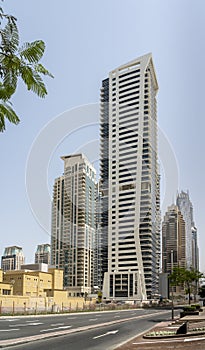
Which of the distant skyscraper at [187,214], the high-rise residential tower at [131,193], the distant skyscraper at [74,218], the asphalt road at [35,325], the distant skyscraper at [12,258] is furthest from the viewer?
the distant skyscraper at [12,258]

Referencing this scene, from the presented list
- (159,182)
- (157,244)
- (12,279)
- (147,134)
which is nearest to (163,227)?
(157,244)

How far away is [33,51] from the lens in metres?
7.31

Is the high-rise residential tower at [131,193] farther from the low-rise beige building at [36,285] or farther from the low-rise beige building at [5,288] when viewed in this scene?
the low-rise beige building at [5,288]

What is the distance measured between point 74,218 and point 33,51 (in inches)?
3609

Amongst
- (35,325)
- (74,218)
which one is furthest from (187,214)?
(35,325)

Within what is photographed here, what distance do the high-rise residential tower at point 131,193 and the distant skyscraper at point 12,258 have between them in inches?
1946

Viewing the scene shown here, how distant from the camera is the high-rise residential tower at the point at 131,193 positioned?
486 ft

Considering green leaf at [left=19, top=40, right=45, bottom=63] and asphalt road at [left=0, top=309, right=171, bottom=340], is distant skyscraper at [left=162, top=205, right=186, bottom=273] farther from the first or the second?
green leaf at [left=19, top=40, right=45, bottom=63]

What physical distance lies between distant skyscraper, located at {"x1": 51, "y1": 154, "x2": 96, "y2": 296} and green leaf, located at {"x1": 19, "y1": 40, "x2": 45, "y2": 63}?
73.8 meters

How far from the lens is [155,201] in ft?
498

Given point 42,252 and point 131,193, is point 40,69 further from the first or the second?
point 42,252

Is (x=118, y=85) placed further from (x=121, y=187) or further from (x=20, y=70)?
(x=20, y=70)

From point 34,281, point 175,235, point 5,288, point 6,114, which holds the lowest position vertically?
point 5,288

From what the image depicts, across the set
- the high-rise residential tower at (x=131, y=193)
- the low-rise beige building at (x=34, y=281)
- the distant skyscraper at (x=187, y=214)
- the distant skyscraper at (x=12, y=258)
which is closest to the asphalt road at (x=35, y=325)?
the low-rise beige building at (x=34, y=281)
